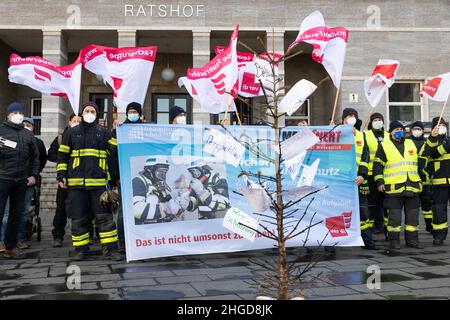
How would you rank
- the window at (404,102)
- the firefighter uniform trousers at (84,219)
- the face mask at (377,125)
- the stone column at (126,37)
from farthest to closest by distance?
1. the window at (404,102)
2. the stone column at (126,37)
3. the face mask at (377,125)
4. the firefighter uniform trousers at (84,219)

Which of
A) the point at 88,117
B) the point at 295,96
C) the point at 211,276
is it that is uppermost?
the point at 88,117

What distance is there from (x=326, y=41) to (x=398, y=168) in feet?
7.90

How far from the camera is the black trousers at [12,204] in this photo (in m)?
6.64

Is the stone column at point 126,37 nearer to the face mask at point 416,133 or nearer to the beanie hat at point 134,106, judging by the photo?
the beanie hat at point 134,106

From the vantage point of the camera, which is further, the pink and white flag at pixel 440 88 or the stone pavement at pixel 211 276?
the pink and white flag at pixel 440 88

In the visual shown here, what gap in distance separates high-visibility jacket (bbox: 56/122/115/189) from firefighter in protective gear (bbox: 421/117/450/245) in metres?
5.38

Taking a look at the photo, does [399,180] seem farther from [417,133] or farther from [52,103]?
[52,103]

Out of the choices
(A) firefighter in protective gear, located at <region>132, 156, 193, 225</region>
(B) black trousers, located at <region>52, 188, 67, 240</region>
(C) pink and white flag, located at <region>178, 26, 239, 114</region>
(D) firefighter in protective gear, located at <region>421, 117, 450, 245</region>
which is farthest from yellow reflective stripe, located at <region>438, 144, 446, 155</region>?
(B) black trousers, located at <region>52, 188, 67, 240</region>

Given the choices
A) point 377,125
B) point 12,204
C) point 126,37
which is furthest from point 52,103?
point 377,125

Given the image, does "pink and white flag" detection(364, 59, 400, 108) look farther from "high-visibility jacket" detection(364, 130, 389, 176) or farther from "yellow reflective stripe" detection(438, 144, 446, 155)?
"yellow reflective stripe" detection(438, 144, 446, 155)

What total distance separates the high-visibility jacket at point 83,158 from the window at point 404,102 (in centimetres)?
1330

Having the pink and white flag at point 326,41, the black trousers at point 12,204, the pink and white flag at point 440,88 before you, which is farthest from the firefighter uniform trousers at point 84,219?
the pink and white flag at point 440,88

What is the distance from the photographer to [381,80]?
7.95m

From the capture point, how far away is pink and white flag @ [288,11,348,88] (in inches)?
287
